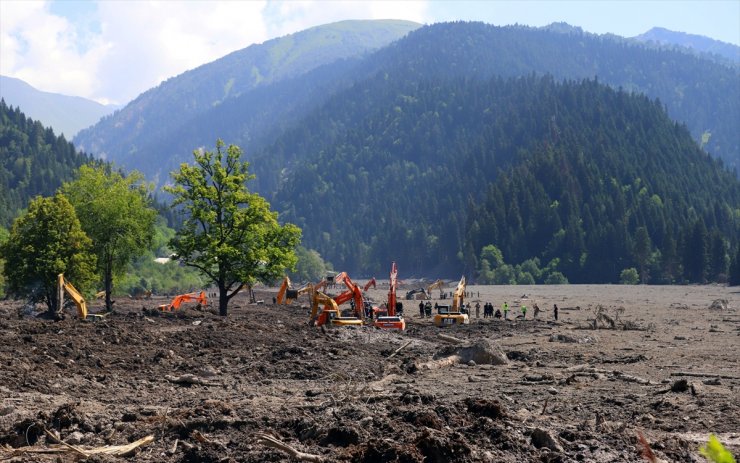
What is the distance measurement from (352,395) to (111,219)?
41702 millimetres

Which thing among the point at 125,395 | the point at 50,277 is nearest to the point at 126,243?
the point at 50,277

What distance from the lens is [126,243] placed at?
58781 millimetres

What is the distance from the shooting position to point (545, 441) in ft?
51.0

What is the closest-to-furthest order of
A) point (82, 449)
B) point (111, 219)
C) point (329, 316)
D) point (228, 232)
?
point (82, 449)
point (329, 316)
point (228, 232)
point (111, 219)

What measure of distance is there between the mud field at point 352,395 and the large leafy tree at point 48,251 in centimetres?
1021

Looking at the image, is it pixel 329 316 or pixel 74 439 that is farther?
pixel 329 316

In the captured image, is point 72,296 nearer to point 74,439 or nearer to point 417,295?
point 74,439

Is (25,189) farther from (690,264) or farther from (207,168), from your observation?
(207,168)

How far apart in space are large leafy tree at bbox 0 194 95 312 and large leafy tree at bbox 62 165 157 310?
3.72 metres

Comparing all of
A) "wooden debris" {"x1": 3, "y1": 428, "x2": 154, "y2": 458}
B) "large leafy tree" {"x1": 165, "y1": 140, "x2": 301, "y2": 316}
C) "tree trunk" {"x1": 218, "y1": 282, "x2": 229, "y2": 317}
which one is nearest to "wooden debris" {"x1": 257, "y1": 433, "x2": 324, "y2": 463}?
"wooden debris" {"x1": 3, "y1": 428, "x2": 154, "y2": 458}

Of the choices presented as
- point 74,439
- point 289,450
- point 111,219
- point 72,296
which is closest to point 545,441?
point 289,450

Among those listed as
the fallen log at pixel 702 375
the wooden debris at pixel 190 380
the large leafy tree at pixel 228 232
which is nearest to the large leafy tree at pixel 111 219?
the large leafy tree at pixel 228 232

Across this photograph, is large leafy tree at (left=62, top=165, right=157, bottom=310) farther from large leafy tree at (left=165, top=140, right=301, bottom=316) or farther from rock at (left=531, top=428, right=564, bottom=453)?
rock at (left=531, top=428, right=564, bottom=453)

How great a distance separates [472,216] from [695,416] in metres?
172
